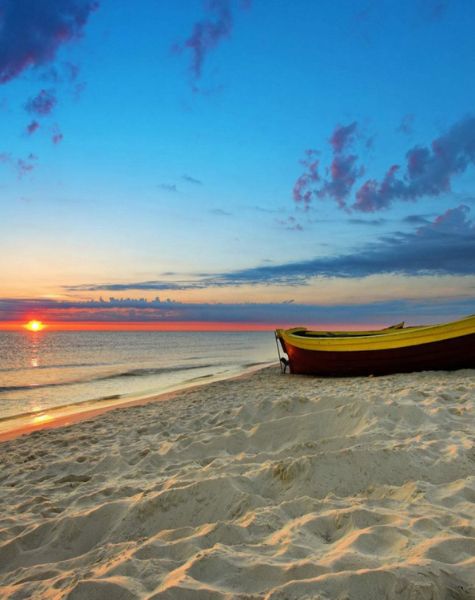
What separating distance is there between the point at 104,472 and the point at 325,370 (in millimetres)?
9514

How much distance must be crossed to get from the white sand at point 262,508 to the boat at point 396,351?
16.2 ft

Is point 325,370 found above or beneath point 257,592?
beneath

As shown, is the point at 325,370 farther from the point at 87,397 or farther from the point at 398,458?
the point at 398,458

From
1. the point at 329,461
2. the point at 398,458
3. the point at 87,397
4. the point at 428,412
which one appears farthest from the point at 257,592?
the point at 87,397

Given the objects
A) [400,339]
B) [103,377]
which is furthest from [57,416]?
[103,377]

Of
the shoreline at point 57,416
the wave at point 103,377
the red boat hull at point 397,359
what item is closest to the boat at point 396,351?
the red boat hull at point 397,359

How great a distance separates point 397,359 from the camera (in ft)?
38.7

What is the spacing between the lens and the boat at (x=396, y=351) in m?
11.0

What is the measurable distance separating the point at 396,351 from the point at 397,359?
0.23 meters

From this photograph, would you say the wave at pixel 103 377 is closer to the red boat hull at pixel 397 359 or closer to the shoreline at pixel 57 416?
the shoreline at pixel 57 416

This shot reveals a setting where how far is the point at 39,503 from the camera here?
4.23m

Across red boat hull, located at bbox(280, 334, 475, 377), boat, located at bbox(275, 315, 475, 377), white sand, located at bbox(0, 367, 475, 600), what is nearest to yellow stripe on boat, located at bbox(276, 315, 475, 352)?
boat, located at bbox(275, 315, 475, 377)

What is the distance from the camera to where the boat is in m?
11.0

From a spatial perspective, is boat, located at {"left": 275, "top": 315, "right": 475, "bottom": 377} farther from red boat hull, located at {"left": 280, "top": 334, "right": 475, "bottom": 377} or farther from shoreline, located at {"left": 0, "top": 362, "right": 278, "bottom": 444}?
shoreline, located at {"left": 0, "top": 362, "right": 278, "bottom": 444}
